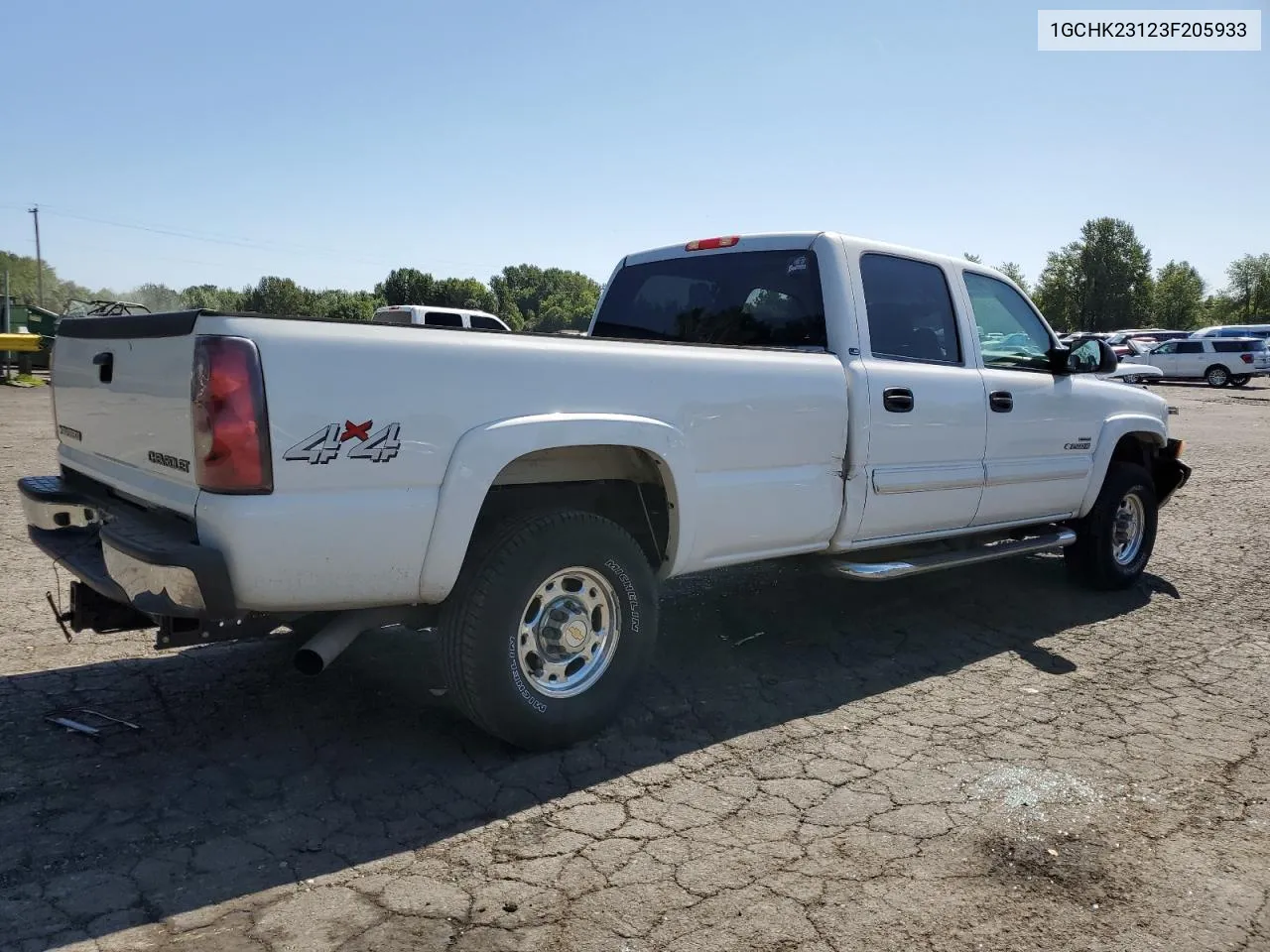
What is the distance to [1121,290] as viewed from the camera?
87.8 m

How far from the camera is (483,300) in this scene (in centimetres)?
11825

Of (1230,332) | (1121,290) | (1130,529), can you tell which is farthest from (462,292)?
(1130,529)

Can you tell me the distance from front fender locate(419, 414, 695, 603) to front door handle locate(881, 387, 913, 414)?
58.4 inches

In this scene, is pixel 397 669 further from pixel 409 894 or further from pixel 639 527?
pixel 409 894

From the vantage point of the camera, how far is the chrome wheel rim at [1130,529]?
261 inches

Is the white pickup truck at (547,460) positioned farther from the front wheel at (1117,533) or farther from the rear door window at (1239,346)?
the rear door window at (1239,346)

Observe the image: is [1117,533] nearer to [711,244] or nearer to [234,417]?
[711,244]

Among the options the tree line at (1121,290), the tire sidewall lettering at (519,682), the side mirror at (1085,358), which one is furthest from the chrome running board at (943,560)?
the tree line at (1121,290)

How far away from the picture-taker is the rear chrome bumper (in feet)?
9.67

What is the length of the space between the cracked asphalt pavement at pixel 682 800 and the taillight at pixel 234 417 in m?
1.13

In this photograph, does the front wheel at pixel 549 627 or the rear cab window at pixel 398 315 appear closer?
the front wheel at pixel 549 627

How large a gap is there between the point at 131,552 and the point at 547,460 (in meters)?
1.45

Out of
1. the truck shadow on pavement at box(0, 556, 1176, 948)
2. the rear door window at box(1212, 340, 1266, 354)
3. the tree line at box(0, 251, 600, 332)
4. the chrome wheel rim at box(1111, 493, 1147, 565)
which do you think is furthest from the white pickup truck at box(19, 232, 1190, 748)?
the tree line at box(0, 251, 600, 332)

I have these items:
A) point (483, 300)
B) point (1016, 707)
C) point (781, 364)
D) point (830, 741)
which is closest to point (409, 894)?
point (830, 741)
